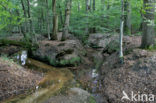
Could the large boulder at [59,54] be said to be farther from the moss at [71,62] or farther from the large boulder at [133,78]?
the large boulder at [133,78]

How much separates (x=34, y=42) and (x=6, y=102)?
8376 millimetres

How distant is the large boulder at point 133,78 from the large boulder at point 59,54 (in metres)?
4.27

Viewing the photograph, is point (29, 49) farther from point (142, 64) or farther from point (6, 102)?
point (142, 64)

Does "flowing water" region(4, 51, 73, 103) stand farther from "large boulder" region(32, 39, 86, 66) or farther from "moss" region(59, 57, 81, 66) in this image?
"large boulder" region(32, 39, 86, 66)

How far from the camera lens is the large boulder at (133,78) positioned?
16.1 feet

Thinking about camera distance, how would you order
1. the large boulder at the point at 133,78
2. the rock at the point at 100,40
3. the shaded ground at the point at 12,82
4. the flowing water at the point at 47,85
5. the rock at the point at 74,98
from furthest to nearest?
the rock at the point at 100,40, the shaded ground at the point at 12,82, the flowing water at the point at 47,85, the rock at the point at 74,98, the large boulder at the point at 133,78

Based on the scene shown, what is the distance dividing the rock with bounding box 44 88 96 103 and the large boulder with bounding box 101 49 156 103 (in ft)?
2.84

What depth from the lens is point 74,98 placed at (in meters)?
5.41

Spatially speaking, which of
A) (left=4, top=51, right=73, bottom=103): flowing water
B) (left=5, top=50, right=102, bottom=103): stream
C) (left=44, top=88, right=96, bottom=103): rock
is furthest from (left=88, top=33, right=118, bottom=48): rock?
(left=44, top=88, right=96, bottom=103): rock

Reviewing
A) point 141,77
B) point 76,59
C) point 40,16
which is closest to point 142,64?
point 141,77

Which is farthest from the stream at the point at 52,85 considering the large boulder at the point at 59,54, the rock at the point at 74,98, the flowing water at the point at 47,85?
the large boulder at the point at 59,54

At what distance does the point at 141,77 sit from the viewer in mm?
5422

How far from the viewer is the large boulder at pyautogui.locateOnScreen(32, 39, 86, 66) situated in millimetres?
10203

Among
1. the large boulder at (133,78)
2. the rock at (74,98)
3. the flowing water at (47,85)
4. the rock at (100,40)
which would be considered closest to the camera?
the large boulder at (133,78)
